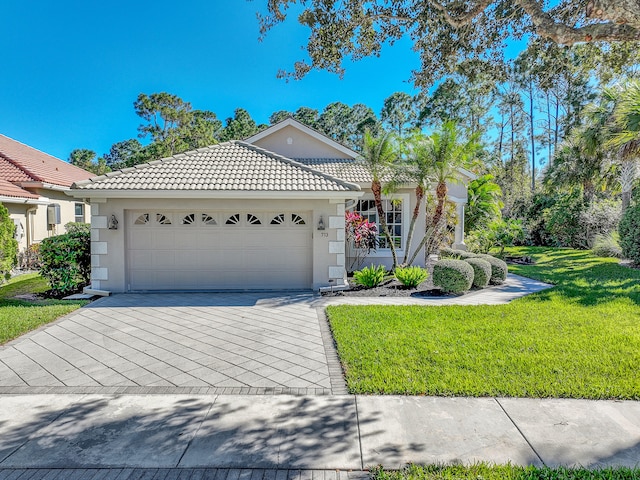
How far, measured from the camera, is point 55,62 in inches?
716

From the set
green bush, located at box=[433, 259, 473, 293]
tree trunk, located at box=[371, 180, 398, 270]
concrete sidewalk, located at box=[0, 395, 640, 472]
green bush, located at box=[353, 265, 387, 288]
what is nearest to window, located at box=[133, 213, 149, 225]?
green bush, located at box=[353, 265, 387, 288]

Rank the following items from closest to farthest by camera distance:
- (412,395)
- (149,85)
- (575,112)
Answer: (412,395)
(149,85)
(575,112)

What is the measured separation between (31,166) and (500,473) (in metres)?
22.3

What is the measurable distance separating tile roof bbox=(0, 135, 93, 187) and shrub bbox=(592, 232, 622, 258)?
1014 inches

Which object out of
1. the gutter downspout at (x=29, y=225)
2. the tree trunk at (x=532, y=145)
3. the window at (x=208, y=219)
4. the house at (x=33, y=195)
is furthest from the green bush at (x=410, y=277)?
the tree trunk at (x=532, y=145)

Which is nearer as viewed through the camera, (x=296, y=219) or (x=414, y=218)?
(x=296, y=219)

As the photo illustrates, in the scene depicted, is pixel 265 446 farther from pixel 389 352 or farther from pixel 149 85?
pixel 149 85

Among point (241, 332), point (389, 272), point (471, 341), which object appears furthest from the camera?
point (389, 272)

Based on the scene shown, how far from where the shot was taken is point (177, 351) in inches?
236

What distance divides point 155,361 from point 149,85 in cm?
2564

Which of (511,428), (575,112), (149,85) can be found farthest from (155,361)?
(575,112)

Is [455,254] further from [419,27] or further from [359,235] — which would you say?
[419,27]

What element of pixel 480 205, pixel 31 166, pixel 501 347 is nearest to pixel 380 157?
pixel 501 347

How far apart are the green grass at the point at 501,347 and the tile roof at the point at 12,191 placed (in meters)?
14.1
